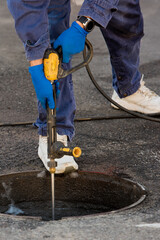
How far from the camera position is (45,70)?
2426 millimetres

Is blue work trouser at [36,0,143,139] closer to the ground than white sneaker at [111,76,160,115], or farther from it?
farther from it

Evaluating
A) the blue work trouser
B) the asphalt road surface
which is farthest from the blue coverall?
the asphalt road surface

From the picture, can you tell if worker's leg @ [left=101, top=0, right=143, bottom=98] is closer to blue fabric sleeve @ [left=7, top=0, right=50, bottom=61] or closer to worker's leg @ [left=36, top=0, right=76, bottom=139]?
worker's leg @ [left=36, top=0, right=76, bottom=139]

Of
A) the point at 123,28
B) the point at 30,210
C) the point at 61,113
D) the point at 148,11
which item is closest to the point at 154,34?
the point at 148,11

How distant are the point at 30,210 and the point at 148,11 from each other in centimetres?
579

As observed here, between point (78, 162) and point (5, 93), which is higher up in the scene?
point (78, 162)

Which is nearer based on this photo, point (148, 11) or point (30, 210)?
point (30, 210)

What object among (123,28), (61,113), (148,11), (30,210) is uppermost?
(123,28)

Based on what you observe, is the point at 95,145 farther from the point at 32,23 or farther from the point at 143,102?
the point at 32,23

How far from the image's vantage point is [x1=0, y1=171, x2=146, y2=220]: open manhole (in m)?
2.74

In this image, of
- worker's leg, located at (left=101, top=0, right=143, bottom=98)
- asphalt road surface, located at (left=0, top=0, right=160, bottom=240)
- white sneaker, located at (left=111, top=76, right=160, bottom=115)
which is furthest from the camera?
white sneaker, located at (left=111, top=76, right=160, bottom=115)

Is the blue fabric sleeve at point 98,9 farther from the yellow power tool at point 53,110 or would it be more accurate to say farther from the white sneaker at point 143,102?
the white sneaker at point 143,102

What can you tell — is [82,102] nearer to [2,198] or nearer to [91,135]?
[91,135]

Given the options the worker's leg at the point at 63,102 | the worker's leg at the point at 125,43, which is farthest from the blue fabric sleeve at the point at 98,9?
the worker's leg at the point at 125,43
